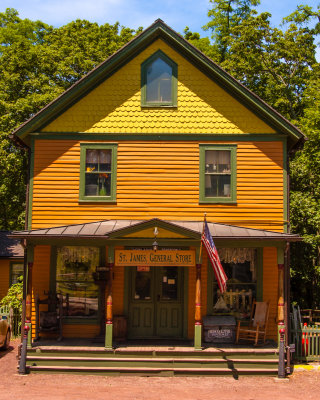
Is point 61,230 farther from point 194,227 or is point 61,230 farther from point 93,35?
point 93,35

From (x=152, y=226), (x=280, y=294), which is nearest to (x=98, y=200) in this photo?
(x=152, y=226)

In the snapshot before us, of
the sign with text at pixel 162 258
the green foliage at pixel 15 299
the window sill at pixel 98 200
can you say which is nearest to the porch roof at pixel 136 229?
the window sill at pixel 98 200

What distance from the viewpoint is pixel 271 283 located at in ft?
48.9

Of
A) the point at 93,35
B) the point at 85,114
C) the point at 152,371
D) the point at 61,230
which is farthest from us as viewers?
the point at 93,35

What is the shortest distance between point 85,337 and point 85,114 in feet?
22.1

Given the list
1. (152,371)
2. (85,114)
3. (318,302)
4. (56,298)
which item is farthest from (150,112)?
(318,302)

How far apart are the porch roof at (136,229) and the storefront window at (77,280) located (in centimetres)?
94

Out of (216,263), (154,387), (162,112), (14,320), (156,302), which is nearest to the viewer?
(154,387)

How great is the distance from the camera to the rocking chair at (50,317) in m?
14.4

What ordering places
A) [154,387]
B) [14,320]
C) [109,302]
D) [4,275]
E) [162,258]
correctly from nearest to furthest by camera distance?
[154,387]
[109,302]
[162,258]
[14,320]
[4,275]

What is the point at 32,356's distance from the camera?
13.2 meters

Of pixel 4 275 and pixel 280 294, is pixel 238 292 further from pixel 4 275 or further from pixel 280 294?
pixel 4 275

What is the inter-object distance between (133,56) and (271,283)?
8105mm

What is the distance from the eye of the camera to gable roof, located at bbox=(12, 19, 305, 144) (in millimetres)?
14883
